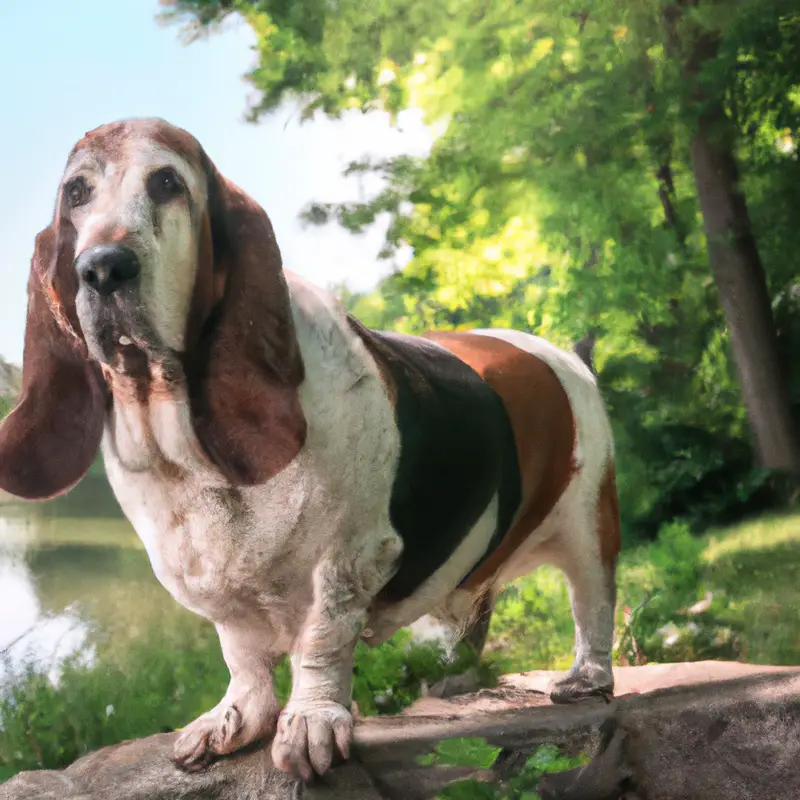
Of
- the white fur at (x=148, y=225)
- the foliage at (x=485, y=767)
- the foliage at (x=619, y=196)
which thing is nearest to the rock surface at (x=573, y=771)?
the foliage at (x=485, y=767)

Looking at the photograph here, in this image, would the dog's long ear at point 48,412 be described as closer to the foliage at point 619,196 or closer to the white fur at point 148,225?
the white fur at point 148,225

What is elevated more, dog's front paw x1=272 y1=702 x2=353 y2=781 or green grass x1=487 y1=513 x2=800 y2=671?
dog's front paw x1=272 y1=702 x2=353 y2=781

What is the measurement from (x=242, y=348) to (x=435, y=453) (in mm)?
370

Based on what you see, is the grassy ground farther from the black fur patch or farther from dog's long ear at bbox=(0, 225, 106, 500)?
dog's long ear at bbox=(0, 225, 106, 500)

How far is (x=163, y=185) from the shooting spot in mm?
1185

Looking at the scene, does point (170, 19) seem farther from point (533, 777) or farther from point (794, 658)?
point (794, 658)

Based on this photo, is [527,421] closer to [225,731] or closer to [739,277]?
[225,731]

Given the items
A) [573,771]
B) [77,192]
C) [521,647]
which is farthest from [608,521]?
[77,192]

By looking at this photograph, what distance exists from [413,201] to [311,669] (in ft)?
5.09

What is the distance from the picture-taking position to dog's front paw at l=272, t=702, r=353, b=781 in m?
1.28

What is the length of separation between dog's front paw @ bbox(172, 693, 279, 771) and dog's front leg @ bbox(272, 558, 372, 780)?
12 cm

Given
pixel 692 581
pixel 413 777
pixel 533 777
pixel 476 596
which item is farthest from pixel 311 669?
pixel 692 581

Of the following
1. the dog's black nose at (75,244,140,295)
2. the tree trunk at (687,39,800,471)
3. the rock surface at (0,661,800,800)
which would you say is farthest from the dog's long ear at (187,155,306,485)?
the tree trunk at (687,39,800,471)

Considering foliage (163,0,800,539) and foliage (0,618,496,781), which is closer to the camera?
foliage (0,618,496,781)
